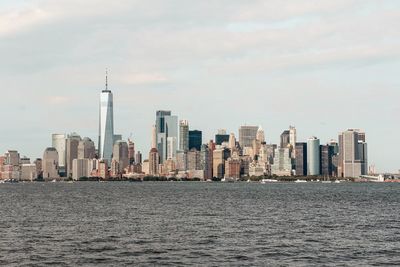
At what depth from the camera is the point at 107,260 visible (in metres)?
58.4

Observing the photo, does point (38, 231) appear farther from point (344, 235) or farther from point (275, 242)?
point (344, 235)

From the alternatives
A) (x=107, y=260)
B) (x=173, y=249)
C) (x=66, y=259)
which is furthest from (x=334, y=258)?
(x=66, y=259)

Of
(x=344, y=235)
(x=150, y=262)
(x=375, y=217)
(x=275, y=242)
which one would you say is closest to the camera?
(x=150, y=262)

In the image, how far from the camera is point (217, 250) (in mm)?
65375

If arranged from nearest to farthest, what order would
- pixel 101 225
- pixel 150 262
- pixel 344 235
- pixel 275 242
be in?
pixel 150 262, pixel 275 242, pixel 344 235, pixel 101 225

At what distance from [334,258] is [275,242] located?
39.6 ft

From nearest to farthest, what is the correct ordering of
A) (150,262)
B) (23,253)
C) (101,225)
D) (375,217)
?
1. (150,262)
2. (23,253)
3. (101,225)
4. (375,217)

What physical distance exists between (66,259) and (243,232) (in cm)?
2908

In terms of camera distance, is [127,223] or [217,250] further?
[127,223]

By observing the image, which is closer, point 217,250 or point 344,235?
point 217,250

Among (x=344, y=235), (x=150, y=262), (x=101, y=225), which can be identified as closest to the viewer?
(x=150, y=262)

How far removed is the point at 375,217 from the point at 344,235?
108ft

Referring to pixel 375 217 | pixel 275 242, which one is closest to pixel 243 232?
pixel 275 242

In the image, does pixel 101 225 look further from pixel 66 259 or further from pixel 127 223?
pixel 66 259
